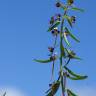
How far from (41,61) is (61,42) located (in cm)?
50

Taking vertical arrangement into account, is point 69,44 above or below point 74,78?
above

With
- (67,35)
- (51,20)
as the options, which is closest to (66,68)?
(67,35)

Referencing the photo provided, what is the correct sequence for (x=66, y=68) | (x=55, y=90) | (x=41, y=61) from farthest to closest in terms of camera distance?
(x=41, y=61) < (x=66, y=68) < (x=55, y=90)

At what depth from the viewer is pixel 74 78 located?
3496 millimetres

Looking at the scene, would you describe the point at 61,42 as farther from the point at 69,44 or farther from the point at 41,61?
the point at 41,61

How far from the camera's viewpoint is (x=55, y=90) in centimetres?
340

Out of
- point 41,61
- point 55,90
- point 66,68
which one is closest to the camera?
point 55,90

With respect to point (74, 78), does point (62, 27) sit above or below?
above

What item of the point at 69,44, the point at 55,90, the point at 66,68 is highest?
the point at 69,44

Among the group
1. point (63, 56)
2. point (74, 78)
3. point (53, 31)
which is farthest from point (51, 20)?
point (74, 78)

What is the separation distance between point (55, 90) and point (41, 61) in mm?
623

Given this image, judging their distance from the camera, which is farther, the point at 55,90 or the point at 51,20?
the point at 51,20

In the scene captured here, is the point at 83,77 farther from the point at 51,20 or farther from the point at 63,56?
the point at 51,20

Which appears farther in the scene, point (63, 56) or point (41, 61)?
point (41, 61)
